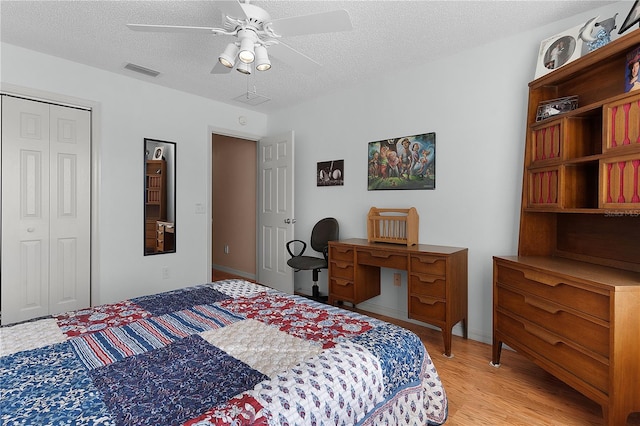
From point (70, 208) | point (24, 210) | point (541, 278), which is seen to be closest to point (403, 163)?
point (541, 278)

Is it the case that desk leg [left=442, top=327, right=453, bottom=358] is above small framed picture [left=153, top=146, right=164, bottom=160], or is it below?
A: below

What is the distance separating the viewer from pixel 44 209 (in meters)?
2.99

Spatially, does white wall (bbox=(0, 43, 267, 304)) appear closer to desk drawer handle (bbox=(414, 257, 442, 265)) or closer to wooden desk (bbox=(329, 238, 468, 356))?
wooden desk (bbox=(329, 238, 468, 356))

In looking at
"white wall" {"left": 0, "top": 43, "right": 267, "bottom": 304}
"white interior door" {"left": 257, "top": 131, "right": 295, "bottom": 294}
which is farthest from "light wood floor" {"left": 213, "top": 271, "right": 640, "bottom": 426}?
"white wall" {"left": 0, "top": 43, "right": 267, "bottom": 304}

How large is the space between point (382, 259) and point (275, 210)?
1.93 meters

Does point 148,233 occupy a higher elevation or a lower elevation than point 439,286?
higher

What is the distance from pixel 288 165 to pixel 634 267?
335 centimetres

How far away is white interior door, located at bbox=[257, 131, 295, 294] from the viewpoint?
418cm

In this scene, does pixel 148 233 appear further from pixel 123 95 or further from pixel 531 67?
pixel 531 67

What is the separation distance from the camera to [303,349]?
1.30m

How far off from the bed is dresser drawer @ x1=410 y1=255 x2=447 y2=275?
1.18 meters

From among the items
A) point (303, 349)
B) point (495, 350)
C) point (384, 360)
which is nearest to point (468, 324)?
point (495, 350)

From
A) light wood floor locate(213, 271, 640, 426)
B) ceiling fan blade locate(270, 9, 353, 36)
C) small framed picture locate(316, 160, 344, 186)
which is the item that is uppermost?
ceiling fan blade locate(270, 9, 353, 36)

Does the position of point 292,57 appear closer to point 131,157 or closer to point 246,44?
point 246,44
